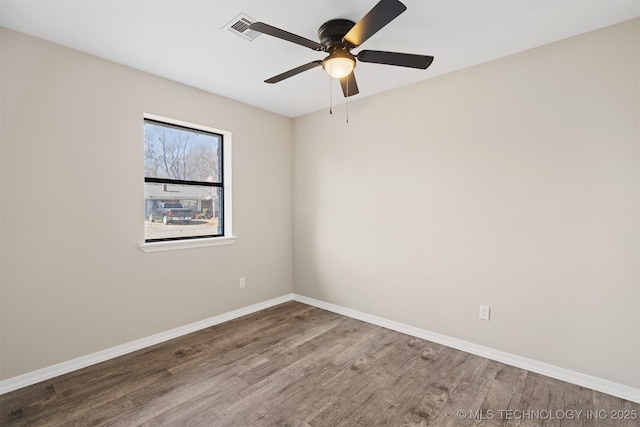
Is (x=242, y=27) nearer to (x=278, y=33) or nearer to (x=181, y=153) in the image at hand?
(x=278, y=33)

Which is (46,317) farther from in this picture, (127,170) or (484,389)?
(484,389)

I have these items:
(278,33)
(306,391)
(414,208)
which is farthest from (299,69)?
(306,391)

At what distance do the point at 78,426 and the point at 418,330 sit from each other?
108 inches

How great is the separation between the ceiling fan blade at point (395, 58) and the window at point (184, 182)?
6.71 ft

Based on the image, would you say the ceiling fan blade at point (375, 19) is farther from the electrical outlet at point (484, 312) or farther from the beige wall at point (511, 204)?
the electrical outlet at point (484, 312)

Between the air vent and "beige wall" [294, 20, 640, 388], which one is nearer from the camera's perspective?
the air vent

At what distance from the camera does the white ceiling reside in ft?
6.16

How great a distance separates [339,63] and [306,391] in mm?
2284

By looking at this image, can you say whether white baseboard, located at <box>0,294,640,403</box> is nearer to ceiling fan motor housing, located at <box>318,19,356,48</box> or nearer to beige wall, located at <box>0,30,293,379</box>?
A: beige wall, located at <box>0,30,293,379</box>

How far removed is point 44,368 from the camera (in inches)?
89.4

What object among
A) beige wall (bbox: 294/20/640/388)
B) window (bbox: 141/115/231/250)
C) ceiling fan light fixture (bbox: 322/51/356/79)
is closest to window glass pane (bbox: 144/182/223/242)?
window (bbox: 141/115/231/250)

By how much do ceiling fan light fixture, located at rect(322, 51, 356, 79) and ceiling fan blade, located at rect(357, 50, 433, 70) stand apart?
8 centimetres

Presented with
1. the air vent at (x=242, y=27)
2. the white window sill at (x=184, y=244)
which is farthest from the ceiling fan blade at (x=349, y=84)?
the white window sill at (x=184, y=244)

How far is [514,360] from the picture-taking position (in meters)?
2.50
